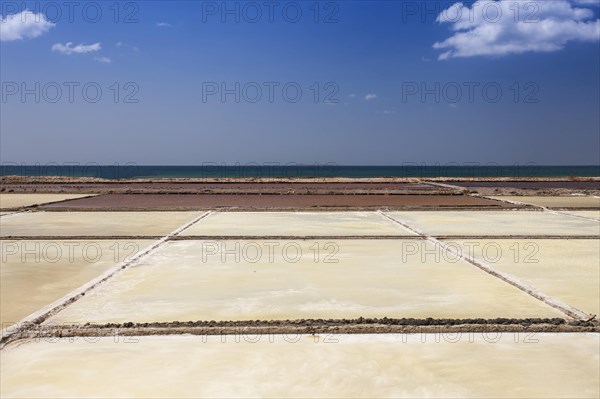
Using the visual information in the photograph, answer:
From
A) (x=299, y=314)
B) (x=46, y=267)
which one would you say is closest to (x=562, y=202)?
(x=299, y=314)

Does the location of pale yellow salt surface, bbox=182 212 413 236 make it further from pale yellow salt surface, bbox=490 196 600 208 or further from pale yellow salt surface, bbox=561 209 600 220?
pale yellow salt surface, bbox=490 196 600 208

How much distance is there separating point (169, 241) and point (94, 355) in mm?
5742

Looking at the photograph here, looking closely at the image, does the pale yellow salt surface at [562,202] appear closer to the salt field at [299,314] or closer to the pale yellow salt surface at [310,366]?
the salt field at [299,314]

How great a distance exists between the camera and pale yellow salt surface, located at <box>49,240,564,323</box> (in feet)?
17.7

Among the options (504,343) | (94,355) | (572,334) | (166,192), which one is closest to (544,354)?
(504,343)

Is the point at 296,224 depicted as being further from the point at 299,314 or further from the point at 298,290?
the point at 299,314

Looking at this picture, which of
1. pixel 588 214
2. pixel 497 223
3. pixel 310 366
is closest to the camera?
pixel 310 366

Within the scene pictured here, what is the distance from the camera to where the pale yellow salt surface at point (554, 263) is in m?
6.15

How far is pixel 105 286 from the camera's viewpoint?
6461 millimetres

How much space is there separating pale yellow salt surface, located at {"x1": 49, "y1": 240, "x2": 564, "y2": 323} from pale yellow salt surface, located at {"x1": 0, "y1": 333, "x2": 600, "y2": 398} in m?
0.68

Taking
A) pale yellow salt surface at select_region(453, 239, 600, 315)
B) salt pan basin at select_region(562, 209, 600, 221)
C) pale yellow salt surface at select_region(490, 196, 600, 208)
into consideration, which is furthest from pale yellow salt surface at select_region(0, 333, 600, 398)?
A: pale yellow salt surface at select_region(490, 196, 600, 208)

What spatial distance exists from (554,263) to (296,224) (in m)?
6.00

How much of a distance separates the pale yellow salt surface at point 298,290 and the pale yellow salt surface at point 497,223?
3.30m

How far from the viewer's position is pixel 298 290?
6281 mm
